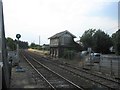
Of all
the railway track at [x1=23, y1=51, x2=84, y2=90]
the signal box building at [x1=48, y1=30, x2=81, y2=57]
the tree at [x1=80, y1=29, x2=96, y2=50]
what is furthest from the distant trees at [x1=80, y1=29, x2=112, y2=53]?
the railway track at [x1=23, y1=51, x2=84, y2=90]

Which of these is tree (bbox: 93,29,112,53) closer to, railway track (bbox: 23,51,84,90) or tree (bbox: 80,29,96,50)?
tree (bbox: 80,29,96,50)

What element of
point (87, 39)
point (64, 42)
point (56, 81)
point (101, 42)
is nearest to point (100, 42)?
point (101, 42)

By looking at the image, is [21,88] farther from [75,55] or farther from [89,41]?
[89,41]

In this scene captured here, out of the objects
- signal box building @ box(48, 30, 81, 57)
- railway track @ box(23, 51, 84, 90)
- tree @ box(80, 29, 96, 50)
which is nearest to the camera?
railway track @ box(23, 51, 84, 90)

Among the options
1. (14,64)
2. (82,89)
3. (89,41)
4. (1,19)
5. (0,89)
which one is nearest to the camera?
(1,19)

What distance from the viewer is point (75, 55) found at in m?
45.5

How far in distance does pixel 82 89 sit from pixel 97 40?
65572 millimetres

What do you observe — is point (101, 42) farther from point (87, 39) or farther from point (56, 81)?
point (56, 81)

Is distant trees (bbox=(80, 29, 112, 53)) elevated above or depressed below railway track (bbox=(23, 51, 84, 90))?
above

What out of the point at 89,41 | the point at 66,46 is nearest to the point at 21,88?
the point at 66,46

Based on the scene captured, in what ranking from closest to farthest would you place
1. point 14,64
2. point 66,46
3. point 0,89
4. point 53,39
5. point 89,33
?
1. point 0,89
2. point 14,64
3. point 66,46
4. point 53,39
5. point 89,33

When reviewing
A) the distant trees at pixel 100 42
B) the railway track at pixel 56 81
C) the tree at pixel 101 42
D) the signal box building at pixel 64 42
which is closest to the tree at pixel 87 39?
the distant trees at pixel 100 42

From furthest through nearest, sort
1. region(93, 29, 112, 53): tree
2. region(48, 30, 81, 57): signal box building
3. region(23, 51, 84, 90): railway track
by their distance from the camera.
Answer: region(93, 29, 112, 53): tree → region(48, 30, 81, 57): signal box building → region(23, 51, 84, 90): railway track

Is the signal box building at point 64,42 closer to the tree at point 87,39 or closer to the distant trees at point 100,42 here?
the distant trees at point 100,42
